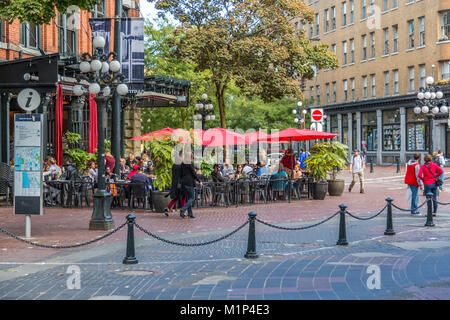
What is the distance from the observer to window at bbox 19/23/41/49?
2310 cm

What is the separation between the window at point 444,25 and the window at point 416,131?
6.01m

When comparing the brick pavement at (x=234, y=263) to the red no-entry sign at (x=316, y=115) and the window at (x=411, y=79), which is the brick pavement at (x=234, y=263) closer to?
the red no-entry sign at (x=316, y=115)

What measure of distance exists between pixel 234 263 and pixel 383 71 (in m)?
45.0

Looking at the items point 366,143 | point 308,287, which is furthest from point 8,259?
point 366,143

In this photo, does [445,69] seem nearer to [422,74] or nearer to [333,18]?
[422,74]

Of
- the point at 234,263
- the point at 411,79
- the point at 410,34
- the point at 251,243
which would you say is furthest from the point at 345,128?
the point at 234,263

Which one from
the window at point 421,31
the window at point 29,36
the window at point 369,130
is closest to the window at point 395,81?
the window at point 369,130

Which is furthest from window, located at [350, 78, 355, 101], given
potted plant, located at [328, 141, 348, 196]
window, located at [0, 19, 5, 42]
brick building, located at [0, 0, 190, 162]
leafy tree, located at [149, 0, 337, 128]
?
Result: window, located at [0, 19, 5, 42]

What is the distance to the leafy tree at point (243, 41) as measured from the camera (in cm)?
3033

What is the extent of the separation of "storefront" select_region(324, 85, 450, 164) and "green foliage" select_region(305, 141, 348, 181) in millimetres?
22178

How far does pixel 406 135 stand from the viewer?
48.0 meters

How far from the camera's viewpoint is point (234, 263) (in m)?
9.50
